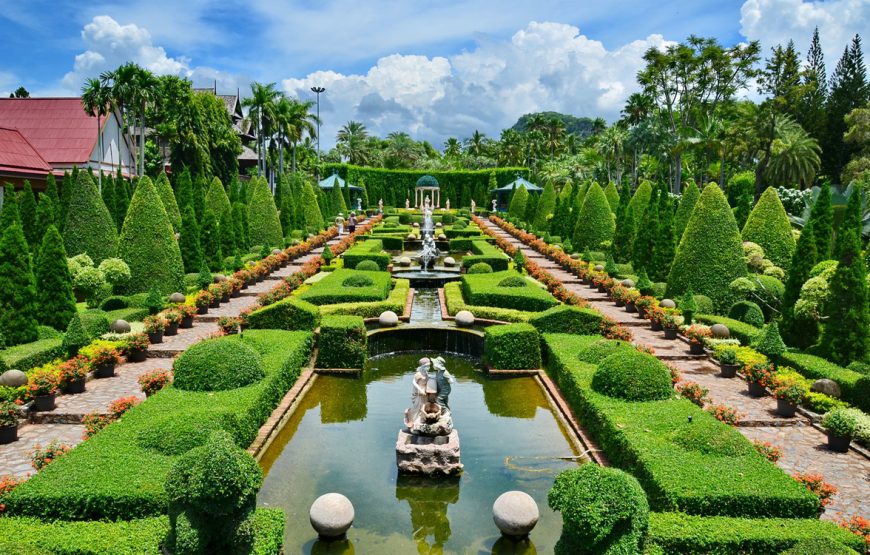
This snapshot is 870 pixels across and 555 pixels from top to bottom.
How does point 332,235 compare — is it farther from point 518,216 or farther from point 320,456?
point 320,456

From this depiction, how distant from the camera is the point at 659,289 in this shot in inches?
913

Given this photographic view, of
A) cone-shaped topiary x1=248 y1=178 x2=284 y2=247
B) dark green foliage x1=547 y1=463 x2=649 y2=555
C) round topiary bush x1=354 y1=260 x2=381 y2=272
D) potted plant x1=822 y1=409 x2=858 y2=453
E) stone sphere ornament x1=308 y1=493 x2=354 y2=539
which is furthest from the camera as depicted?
cone-shaped topiary x1=248 y1=178 x2=284 y2=247

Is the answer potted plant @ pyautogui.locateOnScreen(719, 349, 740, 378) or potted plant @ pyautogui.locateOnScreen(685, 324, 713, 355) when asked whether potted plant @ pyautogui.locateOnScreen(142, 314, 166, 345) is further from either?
Answer: potted plant @ pyautogui.locateOnScreen(719, 349, 740, 378)

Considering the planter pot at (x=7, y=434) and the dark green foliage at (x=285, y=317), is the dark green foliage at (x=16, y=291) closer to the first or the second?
the planter pot at (x=7, y=434)

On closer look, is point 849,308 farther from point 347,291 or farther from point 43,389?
point 43,389

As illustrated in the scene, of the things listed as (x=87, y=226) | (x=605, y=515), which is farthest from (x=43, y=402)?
(x=87, y=226)

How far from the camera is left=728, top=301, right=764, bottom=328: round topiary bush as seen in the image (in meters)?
18.1

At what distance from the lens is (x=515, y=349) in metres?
16.1

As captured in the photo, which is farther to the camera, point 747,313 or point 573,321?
point 747,313

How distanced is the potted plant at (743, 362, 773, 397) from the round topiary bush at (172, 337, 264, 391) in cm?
1053

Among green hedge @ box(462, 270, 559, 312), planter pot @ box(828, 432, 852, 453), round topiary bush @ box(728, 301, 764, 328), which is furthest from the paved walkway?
green hedge @ box(462, 270, 559, 312)

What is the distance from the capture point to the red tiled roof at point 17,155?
117 ft

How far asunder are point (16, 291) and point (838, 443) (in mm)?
18031

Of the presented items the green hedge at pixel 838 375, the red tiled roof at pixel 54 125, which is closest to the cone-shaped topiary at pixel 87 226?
the green hedge at pixel 838 375
